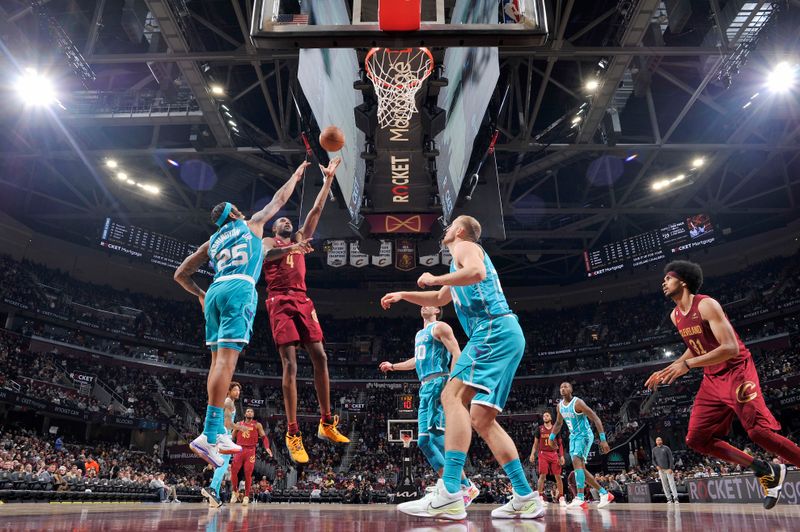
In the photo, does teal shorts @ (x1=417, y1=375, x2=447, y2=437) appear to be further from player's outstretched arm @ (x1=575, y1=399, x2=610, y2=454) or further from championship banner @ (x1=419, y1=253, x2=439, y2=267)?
championship banner @ (x1=419, y1=253, x2=439, y2=267)

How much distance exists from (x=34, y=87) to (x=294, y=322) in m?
13.0

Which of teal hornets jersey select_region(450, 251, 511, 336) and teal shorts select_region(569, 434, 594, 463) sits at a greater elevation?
teal hornets jersey select_region(450, 251, 511, 336)

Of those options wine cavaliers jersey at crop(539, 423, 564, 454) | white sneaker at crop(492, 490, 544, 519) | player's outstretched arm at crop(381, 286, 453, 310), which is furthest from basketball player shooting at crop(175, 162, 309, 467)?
wine cavaliers jersey at crop(539, 423, 564, 454)

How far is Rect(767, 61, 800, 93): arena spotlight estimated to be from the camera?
14.0 metres

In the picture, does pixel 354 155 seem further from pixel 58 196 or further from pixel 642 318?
pixel 642 318

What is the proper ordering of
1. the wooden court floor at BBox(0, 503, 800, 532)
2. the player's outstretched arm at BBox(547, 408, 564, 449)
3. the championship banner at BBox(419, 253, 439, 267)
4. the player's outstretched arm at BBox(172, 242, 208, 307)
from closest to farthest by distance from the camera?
the wooden court floor at BBox(0, 503, 800, 532)
the player's outstretched arm at BBox(172, 242, 208, 307)
the player's outstretched arm at BBox(547, 408, 564, 449)
the championship banner at BBox(419, 253, 439, 267)

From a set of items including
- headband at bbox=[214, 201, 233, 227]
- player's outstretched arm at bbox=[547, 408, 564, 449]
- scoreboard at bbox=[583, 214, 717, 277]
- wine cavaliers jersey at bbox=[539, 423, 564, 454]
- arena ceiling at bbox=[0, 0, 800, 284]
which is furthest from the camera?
scoreboard at bbox=[583, 214, 717, 277]

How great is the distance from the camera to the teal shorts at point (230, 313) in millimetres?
4809

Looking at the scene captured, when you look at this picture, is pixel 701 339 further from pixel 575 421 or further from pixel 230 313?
pixel 575 421

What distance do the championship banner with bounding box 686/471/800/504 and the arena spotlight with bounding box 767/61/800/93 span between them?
9.77 m

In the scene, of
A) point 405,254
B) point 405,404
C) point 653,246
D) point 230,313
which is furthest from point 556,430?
point 653,246

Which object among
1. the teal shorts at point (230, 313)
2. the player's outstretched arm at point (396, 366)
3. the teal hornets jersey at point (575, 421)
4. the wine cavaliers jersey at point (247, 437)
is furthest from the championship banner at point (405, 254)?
the teal shorts at point (230, 313)

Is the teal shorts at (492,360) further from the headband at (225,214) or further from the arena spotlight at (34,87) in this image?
the arena spotlight at (34,87)

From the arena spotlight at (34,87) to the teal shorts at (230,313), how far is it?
12.8 metres
